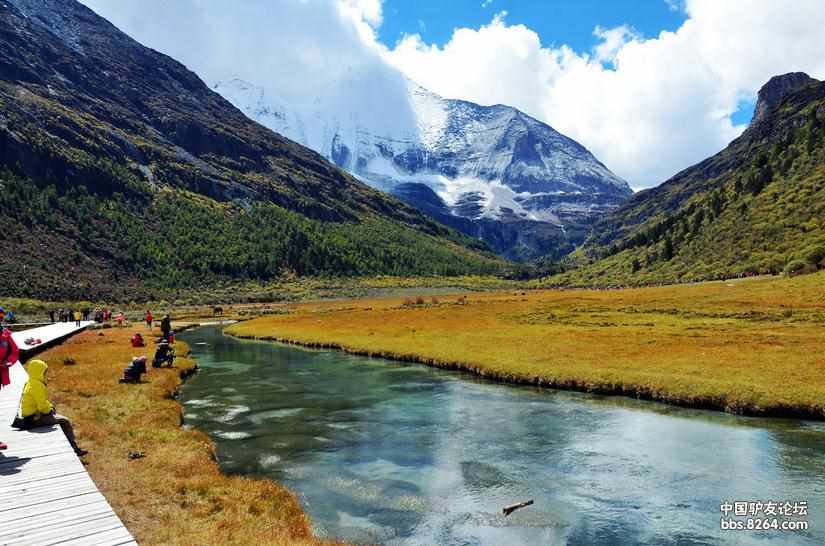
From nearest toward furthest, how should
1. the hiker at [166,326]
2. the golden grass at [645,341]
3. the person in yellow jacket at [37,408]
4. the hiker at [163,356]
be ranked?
the person in yellow jacket at [37,408]
the golden grass at [645,341]
the hiker at [166,326]
the hiker at [163,356]

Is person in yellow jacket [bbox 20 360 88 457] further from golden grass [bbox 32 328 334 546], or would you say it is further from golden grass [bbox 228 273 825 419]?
golden grass [bbox 228 273 825 419]

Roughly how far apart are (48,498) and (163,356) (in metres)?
42.6

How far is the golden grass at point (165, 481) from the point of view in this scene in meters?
17.9

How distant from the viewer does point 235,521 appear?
1923 cm

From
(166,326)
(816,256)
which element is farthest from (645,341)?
(816,256)

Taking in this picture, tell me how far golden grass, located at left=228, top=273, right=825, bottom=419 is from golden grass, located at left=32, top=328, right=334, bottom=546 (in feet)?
103

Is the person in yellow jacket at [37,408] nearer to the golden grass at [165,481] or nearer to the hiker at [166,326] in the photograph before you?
the golden grass at [165,481]

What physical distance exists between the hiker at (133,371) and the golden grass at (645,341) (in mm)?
30420

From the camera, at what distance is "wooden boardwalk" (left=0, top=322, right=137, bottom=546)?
13.5m

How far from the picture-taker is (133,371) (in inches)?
1752

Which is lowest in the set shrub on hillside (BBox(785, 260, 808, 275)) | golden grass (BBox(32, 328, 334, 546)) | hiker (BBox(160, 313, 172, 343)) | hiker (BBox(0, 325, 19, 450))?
golden grass (BBox(32, 328, 334, 546))

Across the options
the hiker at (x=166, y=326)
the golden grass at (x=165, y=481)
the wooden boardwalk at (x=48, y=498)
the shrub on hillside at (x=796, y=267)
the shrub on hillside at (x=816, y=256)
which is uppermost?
the shrub on hillside at (x=816, y=256)

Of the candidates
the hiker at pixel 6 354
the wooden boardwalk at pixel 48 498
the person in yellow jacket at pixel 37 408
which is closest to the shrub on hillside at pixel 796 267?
the person in yellow jacket at pixel 37 408

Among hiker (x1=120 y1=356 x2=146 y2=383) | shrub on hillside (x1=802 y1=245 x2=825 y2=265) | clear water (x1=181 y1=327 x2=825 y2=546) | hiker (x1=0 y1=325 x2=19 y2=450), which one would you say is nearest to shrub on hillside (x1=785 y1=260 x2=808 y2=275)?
shrub on hillside (x1=802 y1=245 x2=825 y2=265)
